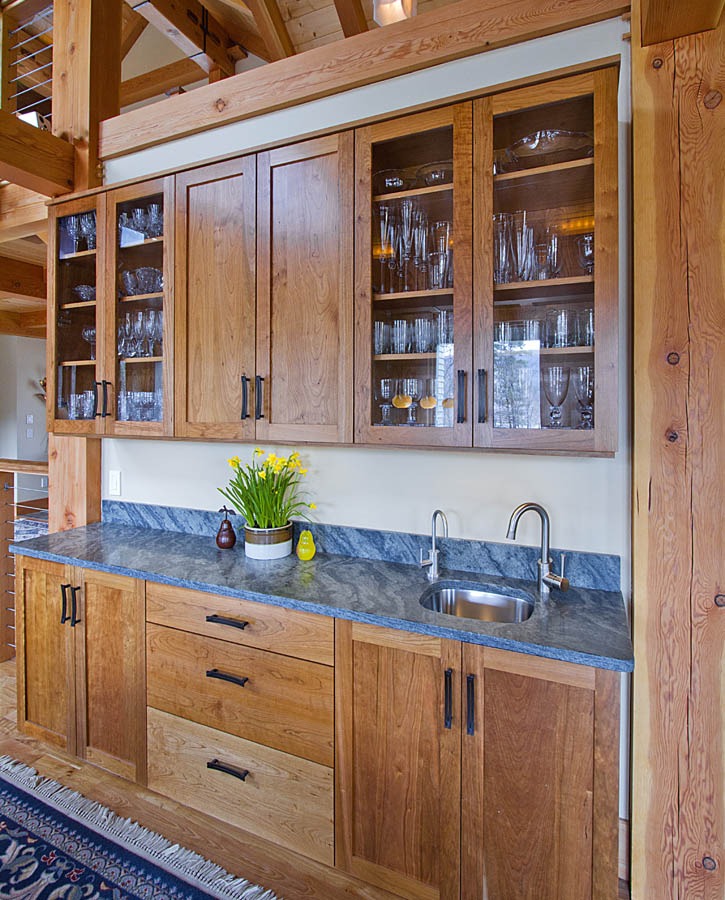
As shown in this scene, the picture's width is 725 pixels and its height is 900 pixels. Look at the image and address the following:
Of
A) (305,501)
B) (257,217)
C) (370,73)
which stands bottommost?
(305,501)

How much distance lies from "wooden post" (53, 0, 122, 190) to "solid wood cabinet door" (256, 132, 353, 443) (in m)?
1.20

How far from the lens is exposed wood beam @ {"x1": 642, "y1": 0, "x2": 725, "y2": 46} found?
1239 millimetres

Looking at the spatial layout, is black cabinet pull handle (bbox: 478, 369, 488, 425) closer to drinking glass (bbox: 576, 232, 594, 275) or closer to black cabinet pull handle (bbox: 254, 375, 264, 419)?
drinking glass (bbox: 576, 232, 594, 275)

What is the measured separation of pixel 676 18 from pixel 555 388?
3.16 ft

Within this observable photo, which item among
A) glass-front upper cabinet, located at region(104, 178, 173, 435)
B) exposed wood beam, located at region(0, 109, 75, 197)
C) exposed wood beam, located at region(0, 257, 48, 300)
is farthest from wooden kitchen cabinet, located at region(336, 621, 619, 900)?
exposed wood beam, located at region(0, 257, 48, 300)

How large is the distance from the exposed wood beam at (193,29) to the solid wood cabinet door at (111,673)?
3.36 metres

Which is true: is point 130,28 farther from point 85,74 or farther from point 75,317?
point 75,317

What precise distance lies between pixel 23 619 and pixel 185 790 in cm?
104

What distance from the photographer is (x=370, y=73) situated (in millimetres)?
1826

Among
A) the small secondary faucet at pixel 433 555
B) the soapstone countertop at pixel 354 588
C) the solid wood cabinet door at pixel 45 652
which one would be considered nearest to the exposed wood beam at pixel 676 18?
the small secondary faucet at pixel 433 555

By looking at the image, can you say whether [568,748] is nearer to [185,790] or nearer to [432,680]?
[432,680]

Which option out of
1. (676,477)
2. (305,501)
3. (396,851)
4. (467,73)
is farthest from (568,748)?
(467,73)

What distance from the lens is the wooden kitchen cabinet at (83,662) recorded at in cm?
190

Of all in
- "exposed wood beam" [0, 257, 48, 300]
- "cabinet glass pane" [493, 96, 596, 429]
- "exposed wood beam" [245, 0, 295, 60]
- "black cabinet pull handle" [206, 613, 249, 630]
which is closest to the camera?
"cabinet glass pane" [493, 96, 596, 429]
